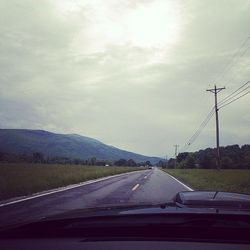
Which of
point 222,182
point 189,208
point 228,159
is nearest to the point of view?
point 189,208

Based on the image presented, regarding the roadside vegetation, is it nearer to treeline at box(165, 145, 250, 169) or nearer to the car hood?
treeline at box(165, 145, 250, 169)

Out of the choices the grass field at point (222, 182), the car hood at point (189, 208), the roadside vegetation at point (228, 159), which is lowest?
the car hood at point (189, 208)

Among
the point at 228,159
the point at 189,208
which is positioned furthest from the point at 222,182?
the point at 228,159

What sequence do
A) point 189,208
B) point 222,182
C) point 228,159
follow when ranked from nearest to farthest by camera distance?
point 189,208, point 222,182, point 228,159

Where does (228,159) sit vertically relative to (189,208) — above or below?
above

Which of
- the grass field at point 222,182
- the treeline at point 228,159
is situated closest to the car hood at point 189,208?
the grass field at point 222,182

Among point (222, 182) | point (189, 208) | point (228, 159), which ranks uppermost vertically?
point (228, 159)

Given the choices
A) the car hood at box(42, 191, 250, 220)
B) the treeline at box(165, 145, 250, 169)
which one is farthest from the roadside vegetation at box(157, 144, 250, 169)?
the car hood at box(42, 191, 250, 220)

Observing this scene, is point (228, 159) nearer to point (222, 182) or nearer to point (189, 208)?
point (222, 182)

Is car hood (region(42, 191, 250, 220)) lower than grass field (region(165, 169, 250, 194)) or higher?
lower

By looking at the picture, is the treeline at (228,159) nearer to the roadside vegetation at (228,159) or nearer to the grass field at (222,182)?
the roadside vegetation at (228,159)

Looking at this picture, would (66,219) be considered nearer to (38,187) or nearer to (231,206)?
(231,206)

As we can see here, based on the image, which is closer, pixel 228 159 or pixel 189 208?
pixel 189 208

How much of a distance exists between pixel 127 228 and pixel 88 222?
298 mm
